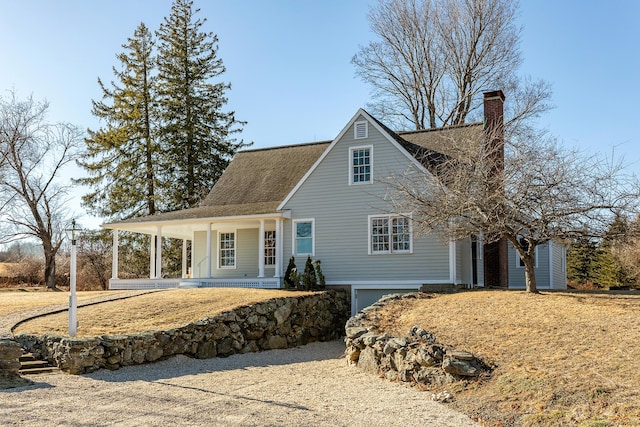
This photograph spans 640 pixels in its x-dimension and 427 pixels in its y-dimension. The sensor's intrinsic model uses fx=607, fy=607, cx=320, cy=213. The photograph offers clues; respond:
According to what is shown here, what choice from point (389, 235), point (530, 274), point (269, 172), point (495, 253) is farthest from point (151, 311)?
point (495, 253)

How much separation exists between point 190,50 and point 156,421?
3411cm

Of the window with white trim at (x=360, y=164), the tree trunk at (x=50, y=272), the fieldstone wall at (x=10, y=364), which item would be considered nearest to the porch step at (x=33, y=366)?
the fieldstone wall at (x=10, y=364)

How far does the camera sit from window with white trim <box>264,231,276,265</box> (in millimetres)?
23562

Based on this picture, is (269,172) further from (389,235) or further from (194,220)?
(389,235)

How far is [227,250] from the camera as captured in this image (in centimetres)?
2456

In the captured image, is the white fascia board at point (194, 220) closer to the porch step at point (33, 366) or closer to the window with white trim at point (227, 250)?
the window with white trim at point (227, 250)

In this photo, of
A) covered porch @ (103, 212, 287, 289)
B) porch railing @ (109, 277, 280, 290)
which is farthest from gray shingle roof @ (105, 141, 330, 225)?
porch railing @ (109, 277, 280, 290)

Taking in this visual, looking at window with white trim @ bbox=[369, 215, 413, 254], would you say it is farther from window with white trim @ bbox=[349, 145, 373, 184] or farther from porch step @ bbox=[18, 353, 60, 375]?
porch step @ bbox=[18, 353, 60, 375]

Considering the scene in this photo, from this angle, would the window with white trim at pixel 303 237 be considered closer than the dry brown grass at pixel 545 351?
No

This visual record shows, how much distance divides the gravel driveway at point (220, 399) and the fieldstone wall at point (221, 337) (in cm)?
36

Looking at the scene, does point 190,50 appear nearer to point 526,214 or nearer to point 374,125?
point 374,125

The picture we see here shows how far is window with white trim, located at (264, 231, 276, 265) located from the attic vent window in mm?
5306

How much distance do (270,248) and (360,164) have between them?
202 inches

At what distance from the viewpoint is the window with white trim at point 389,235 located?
66.7 ft
